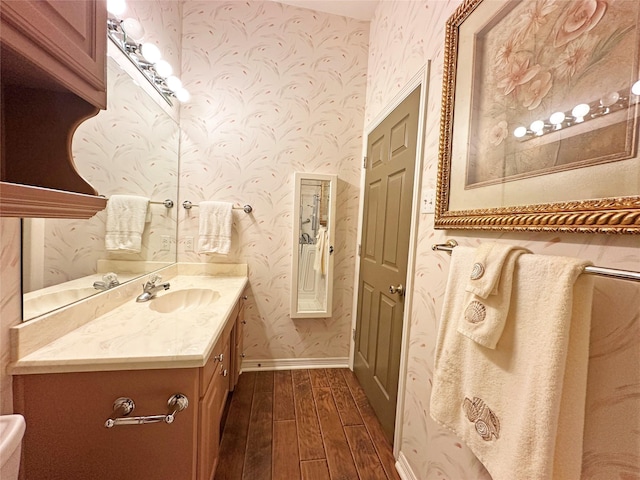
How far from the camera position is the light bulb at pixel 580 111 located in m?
0.52

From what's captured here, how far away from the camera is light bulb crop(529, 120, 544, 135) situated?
618 mm

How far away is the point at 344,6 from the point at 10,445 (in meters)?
2.72

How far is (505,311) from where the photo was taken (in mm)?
554

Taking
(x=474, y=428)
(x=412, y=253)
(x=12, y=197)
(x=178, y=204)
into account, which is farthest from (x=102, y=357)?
(x=178, y=204)

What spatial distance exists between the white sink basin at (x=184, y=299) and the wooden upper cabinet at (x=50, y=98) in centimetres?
88

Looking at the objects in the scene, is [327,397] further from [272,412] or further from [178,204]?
[178,204]

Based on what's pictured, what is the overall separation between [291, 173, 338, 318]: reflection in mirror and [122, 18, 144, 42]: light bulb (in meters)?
1.15

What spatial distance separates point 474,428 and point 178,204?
209 cm

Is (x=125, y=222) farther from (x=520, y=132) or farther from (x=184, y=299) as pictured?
(x=520, y=132)

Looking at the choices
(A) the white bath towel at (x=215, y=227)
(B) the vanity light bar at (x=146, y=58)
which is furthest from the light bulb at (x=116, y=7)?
(A) the white bath towel at (x=215, y=227)

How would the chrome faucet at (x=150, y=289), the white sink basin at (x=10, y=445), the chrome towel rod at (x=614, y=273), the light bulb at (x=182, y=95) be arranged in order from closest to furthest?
the chrome towel rod at (x=614, y=273)
the white sink basin at (x=10, y=445)
the chrome faucet at (x=150, y=289)
the light bulb at (x=182, y=95)

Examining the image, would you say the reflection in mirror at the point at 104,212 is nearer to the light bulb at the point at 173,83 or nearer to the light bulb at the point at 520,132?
the light bulb at the point at 173,83

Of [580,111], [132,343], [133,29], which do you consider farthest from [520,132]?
[133,29]

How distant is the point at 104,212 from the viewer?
1.11 metres
